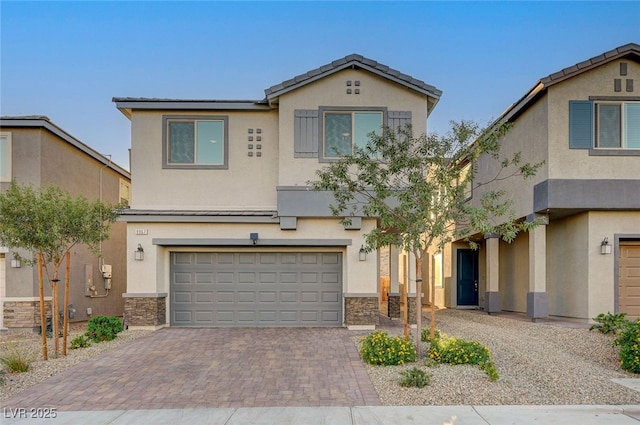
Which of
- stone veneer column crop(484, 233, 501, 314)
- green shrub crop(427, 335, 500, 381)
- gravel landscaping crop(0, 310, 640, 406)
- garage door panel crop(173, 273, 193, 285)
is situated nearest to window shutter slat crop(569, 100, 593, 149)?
stone veneer column crop(484, 233, 501, 314)

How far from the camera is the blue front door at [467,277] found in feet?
63.4

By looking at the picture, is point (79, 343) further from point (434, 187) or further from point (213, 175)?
point (434, 187)

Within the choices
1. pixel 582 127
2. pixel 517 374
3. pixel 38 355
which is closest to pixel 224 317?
pixel 38 355

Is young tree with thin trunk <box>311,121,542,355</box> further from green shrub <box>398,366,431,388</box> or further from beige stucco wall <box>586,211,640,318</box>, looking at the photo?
beige stucco wall <box>586,211,640,318</box>

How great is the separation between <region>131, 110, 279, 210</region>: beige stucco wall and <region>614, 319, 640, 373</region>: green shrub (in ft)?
27.5

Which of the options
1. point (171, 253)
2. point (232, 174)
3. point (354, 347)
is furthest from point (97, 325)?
point (354, 347)

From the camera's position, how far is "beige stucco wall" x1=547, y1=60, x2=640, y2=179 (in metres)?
11.7

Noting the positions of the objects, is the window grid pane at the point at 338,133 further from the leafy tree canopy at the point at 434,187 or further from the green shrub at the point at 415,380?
the green shrub at the point at 415,380

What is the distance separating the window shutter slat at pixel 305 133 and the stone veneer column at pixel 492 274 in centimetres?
722

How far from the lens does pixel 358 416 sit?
219 inches

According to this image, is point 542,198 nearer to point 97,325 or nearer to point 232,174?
point 232,174

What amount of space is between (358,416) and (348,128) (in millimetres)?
8278

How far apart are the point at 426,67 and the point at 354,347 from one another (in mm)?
11180

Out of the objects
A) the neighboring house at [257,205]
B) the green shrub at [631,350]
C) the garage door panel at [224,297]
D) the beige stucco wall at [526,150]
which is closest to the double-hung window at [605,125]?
the beige stucco wall at [526,150]
